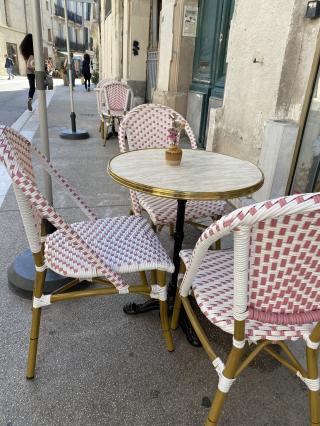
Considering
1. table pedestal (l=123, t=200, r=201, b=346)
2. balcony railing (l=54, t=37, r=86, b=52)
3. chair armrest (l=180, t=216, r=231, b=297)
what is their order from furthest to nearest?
1. balcony railing (l=54, t=37, r=86, b=52)
2. table pedestal (l=123, t=200, r=201, b=346)
3. chair armrest (l=180, t=216, r=231, b=297)

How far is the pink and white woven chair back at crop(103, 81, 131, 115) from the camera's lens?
6176 mm

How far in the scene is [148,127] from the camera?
8.80 feet

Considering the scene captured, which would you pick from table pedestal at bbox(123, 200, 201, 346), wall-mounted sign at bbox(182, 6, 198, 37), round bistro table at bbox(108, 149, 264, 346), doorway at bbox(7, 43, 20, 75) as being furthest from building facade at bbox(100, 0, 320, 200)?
doorway at bbox(7, 43, 20, 75)

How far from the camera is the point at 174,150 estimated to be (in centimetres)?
184

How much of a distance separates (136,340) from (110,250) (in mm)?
568

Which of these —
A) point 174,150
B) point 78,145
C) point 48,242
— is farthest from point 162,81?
point 48,242

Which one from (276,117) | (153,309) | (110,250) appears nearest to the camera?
(110,250)

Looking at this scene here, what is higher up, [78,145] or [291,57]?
[291,57]

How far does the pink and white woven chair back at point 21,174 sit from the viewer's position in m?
1.23

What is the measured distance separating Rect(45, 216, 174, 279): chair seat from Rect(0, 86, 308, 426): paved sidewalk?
20.0 inches

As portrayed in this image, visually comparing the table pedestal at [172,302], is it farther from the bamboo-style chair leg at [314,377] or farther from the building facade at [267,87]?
the building facade at [267,87]

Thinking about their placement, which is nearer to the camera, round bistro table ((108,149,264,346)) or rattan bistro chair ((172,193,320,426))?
rattan bistro chair ((172,193,320,426))

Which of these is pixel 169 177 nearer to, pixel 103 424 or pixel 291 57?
pixel 103 424

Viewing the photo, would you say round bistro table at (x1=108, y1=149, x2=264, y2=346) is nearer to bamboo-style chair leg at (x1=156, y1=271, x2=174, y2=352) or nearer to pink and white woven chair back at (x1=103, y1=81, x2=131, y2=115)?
bamboo-style chair leg at (x1=156, y1=271, x2=174, y2=352)
